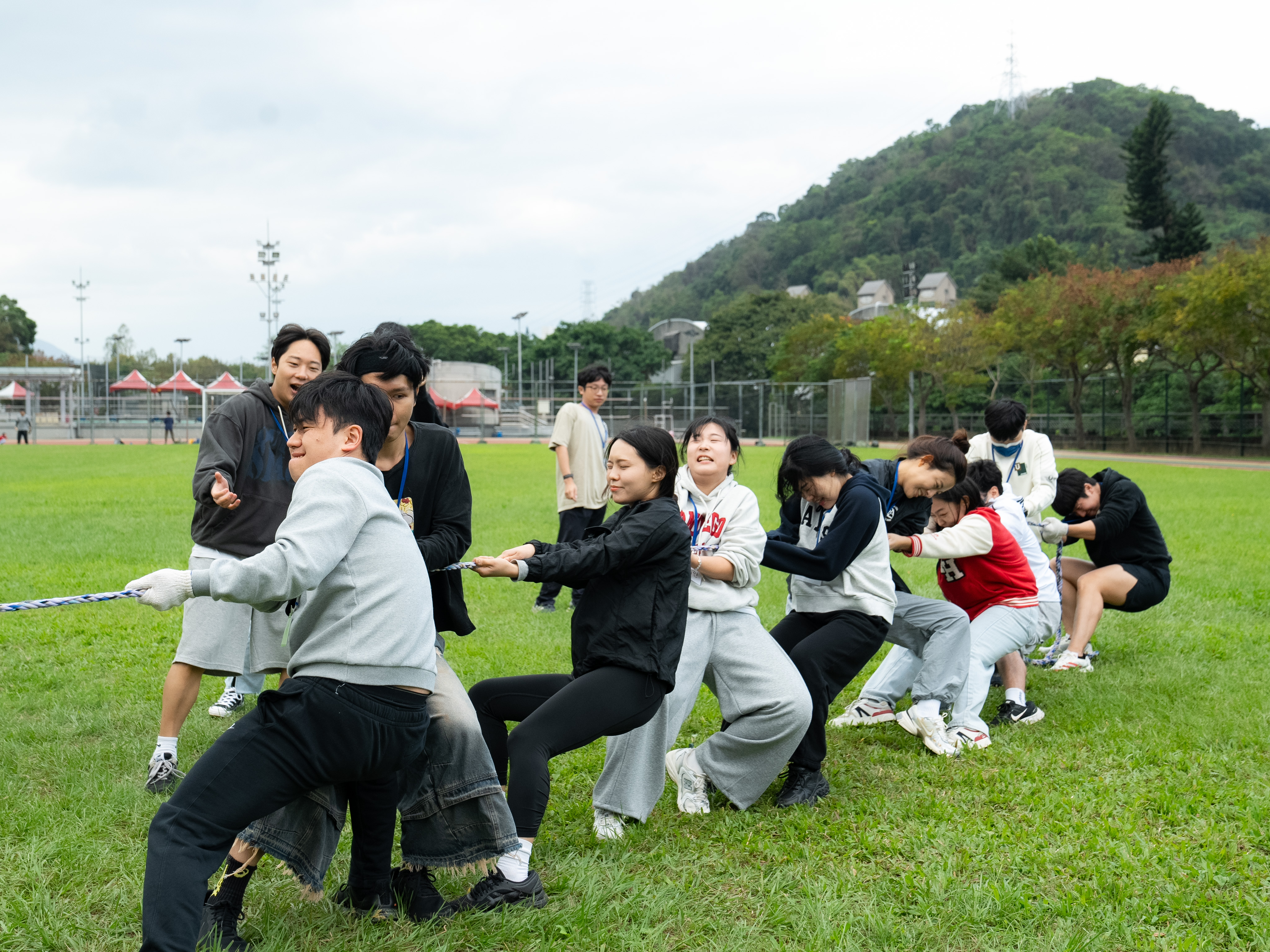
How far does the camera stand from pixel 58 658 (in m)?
6.01

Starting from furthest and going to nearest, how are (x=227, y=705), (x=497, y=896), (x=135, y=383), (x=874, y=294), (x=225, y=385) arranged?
(x=874, y=294) → (x=135, y=383) → (x=225, y=385) → (x=227, y=705) → (x=497, y=896)

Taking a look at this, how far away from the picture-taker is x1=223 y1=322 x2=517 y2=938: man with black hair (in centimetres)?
271

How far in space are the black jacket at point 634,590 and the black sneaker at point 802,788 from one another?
3.29ft

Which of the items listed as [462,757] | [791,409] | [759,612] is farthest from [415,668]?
[791,409]

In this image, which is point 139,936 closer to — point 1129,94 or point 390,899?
point 390,899

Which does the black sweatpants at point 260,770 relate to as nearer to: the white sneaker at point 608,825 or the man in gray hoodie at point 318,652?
the man in gray hoodie at point 318,652

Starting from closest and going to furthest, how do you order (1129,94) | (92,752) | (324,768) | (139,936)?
(324,768)
(139,936)
(92,752)
(1129,94)

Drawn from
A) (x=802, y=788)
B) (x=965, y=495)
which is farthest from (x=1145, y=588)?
(x=802, y=788)

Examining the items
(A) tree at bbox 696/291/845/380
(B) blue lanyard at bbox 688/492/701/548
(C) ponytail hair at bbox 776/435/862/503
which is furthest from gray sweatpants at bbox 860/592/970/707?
(A) tree at bbox 696/291/845/380

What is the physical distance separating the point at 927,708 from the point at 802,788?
3.31ft

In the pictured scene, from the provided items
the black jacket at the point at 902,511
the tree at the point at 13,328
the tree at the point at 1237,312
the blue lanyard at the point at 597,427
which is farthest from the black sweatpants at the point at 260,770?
the tree at the point at 13,328

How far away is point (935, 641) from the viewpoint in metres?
4.79

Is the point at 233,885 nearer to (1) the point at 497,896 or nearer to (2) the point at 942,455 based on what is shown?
(1) the point at 497,896

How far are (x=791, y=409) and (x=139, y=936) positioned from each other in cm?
4133
